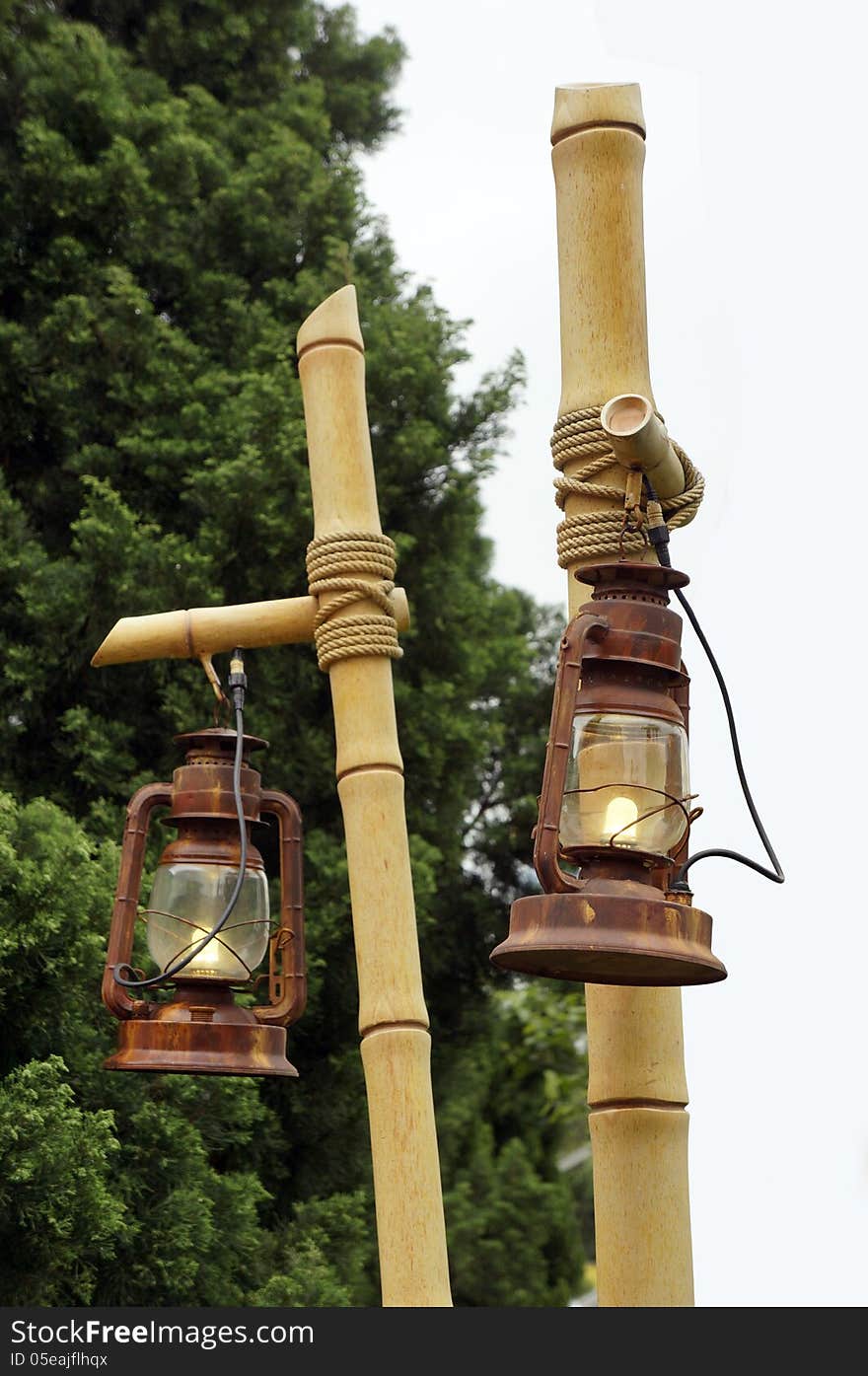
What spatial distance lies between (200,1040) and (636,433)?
1.25 meters

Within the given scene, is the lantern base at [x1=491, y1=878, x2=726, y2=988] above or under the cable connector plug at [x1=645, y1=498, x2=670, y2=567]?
under

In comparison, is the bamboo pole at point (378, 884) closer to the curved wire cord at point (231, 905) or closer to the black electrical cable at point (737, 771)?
the curved wire cord at point (231, 905)

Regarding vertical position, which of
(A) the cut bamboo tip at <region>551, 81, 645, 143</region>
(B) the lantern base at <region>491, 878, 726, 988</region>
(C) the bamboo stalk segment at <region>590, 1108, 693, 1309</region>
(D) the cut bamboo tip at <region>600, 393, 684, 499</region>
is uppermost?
(A) the cut bamboo tip at <region>551, 81, 645, 143</region>

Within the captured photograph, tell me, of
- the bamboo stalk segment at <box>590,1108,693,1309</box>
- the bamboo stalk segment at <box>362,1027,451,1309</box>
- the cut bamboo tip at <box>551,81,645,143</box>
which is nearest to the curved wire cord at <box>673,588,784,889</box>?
the bamboo stalk segment at <box>590,1108,693,1309</box>

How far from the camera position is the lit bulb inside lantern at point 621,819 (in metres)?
1.95

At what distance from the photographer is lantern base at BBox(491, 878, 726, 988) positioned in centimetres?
183

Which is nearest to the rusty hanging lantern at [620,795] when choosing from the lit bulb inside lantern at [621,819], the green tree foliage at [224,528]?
the lit bulb inside lantern at [621,819]

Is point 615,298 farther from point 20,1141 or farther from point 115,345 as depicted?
point 115,345

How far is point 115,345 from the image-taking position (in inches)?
263

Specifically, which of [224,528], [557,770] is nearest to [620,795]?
[557,770]

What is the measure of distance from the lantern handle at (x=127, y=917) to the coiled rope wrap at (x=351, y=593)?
0.40 metres

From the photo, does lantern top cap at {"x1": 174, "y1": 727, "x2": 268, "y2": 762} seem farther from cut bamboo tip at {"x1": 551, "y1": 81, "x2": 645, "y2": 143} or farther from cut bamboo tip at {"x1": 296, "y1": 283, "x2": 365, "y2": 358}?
cut bamboo tip at {"x1": 551, "y1": 81, "x2": 645, "y2": 143}

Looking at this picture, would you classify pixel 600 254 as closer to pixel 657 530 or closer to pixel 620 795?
pixel 657 530

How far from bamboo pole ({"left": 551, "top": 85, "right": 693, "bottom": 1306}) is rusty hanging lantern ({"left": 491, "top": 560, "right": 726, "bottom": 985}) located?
0.18 metres
